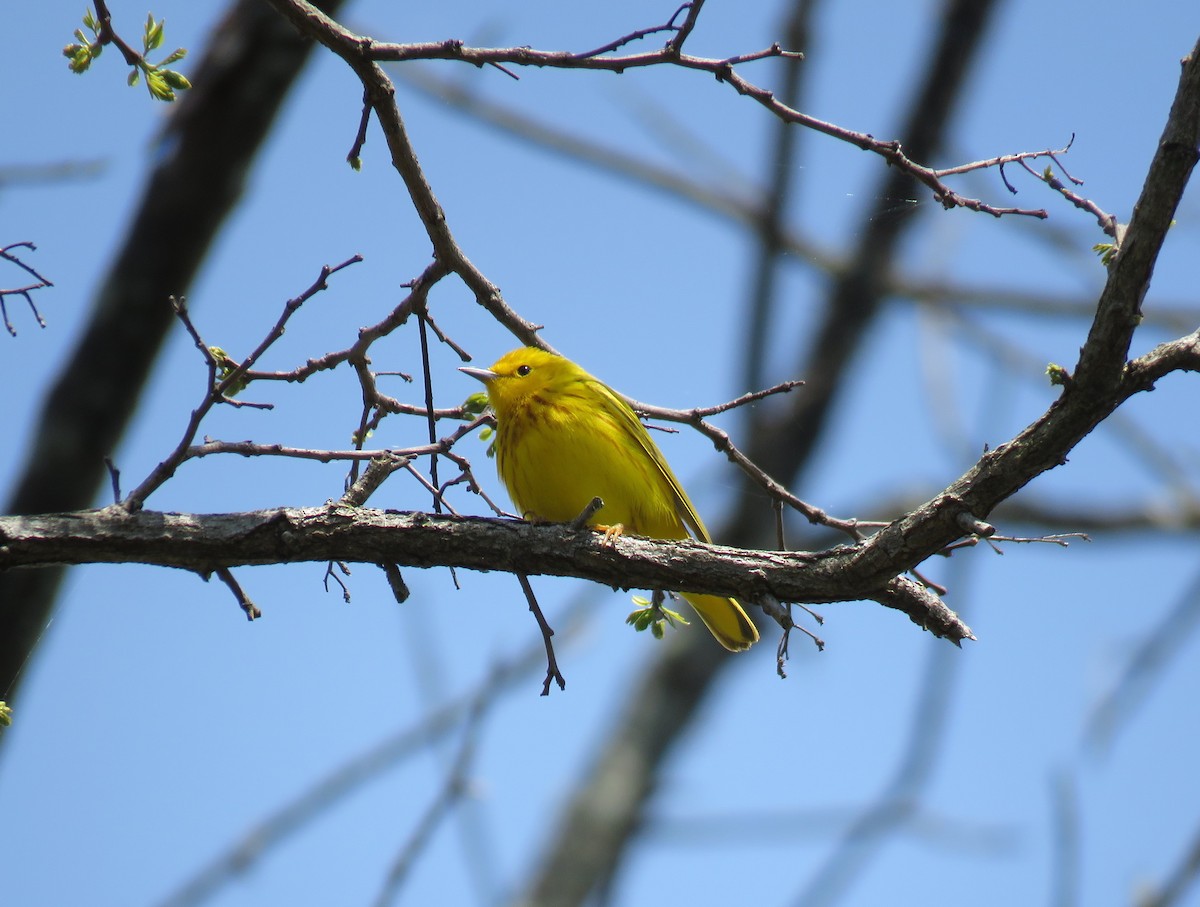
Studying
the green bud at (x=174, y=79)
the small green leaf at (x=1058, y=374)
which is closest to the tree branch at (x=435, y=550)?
the small green leaf at (x=1058, y=374)

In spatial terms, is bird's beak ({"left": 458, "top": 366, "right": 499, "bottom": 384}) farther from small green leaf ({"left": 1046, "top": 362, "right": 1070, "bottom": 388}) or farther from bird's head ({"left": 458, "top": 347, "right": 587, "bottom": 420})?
small green leaf ({"left": 1046, "top": 362, "right": 1070, "bottom": 388})

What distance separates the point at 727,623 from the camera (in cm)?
540

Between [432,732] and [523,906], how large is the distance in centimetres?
589

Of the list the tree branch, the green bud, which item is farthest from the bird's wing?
the green bud

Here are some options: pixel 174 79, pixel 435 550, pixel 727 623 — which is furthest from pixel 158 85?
pixel 727 623

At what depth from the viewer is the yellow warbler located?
5.12 meters

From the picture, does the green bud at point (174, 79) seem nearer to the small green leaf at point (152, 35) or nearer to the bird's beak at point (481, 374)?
the small green leaf at point (152, 35)

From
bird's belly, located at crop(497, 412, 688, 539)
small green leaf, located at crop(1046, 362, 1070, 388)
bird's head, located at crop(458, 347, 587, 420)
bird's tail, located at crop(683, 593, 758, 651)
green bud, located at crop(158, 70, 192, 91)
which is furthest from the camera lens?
bird's head, located at crop(458, 347, 587, 420)

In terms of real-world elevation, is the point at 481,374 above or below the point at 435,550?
above

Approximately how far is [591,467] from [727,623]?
961 mm

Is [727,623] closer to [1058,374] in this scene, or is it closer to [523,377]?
[523,377]

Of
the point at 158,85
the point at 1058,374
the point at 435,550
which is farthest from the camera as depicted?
the point at 435,550

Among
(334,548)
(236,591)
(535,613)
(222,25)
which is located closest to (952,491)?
(535,613)

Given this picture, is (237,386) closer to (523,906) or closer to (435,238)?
(435,238)
